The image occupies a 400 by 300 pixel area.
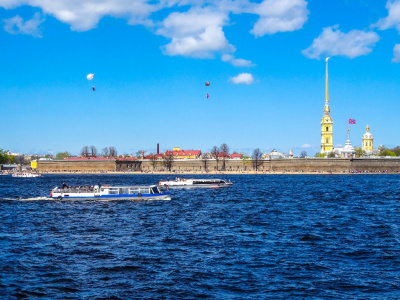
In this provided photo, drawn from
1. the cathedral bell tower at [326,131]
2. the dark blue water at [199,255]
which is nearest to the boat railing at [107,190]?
the dark blue water at [199,255]

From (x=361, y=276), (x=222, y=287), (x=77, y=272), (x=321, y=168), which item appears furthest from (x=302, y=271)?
(x=321, y=168)

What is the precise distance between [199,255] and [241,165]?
14746cm

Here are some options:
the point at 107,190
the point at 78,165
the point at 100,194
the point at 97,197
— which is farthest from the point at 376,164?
the point at 97,197

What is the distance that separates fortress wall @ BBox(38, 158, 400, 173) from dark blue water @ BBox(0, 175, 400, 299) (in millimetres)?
123456

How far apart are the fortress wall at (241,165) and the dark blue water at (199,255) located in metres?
123

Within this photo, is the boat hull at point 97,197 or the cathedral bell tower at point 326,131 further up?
the cathedral bell tower at point 326,131

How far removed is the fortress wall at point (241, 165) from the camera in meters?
155

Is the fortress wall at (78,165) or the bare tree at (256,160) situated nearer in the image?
the bare tree at (256,160)

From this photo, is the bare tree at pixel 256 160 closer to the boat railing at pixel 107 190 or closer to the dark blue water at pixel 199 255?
the boat railing at pixel 107 190

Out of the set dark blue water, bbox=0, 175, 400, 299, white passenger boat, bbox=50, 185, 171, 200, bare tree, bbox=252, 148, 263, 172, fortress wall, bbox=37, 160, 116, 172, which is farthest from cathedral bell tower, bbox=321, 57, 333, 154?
dark blue water, bbox=0, 175, 400, 299

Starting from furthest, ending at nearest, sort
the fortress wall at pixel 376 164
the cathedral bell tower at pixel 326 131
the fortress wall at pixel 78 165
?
the cathedral bell tower at pixel 326 131
the fortress wall at pixel 78 165
the fortress wall at pixel 376 164

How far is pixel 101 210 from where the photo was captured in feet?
126

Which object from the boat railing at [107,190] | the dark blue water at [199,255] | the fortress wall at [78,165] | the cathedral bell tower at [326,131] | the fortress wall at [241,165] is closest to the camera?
the dark blue water at [199,255]

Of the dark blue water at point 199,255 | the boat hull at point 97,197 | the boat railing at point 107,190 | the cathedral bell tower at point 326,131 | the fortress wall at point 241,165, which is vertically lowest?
the dark blue water at point 199,255
